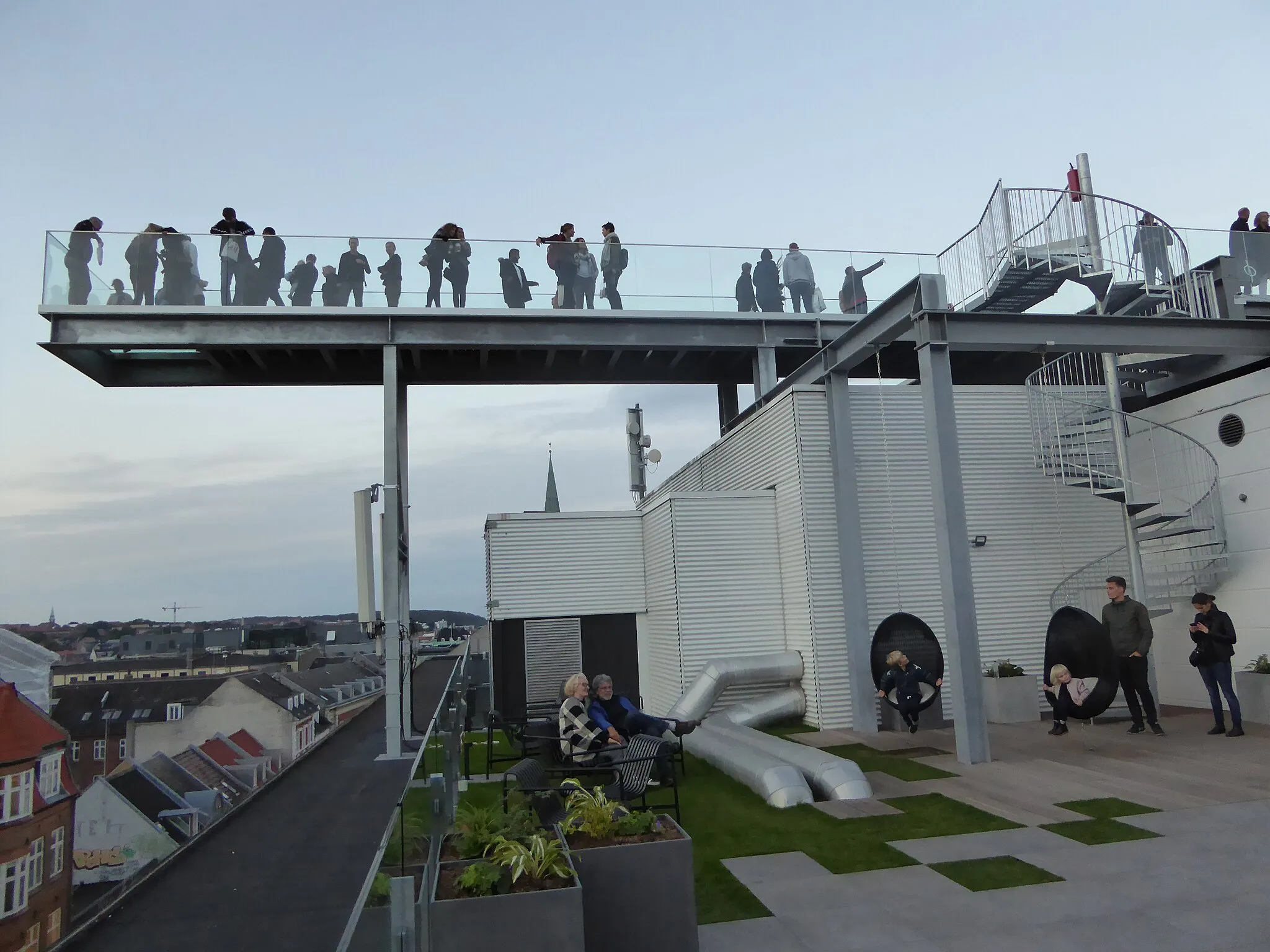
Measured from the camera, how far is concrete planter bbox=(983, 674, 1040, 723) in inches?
437

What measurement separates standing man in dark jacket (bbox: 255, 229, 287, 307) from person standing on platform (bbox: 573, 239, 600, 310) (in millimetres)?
4555

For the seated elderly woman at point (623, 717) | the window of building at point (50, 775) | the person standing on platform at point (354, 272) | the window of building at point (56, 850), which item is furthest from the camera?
the window of building at point (56, 850)

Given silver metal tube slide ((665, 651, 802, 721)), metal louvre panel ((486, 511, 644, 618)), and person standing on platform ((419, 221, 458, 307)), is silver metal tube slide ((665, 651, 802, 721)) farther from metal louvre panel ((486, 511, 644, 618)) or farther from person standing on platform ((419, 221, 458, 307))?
person standing on platform ((419, 221, 458, 307))

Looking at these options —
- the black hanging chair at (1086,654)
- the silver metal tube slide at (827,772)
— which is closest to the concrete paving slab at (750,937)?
the silver metal tube slide at (827,772)

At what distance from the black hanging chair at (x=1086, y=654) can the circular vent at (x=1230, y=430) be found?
12.4ft

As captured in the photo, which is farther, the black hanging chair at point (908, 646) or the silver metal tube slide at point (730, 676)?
the silver metal tube slide at point (730, 676)

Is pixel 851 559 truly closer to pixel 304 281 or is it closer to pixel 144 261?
pixel 304 281

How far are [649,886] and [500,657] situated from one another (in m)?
10.9

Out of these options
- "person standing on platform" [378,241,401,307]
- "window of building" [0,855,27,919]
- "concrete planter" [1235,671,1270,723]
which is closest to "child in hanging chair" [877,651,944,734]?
"concrete planter" [1235,671,1270,723]

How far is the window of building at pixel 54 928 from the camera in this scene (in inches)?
1233

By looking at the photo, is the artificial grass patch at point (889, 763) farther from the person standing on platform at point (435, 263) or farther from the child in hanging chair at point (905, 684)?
the person standing on platform at point (435, 263)

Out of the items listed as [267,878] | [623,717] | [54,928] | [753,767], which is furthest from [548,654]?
[54,928]

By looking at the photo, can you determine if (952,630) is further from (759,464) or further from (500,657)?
(500,657)

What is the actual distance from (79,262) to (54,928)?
3193cm
